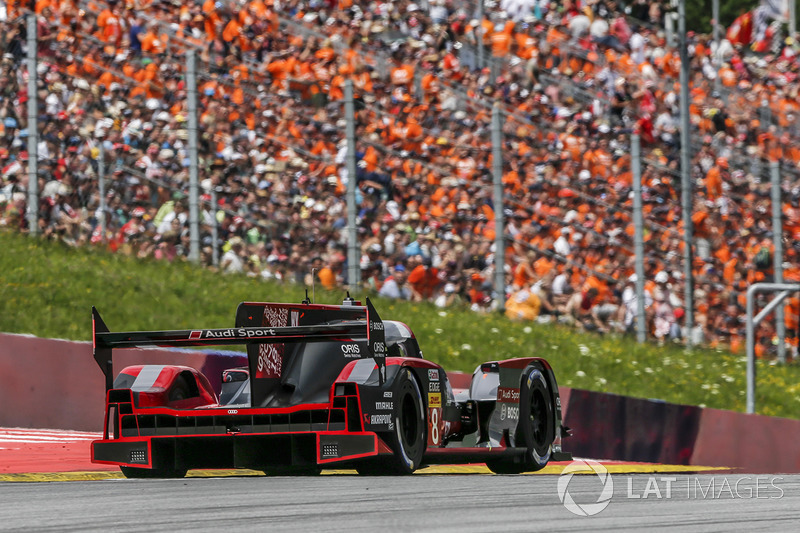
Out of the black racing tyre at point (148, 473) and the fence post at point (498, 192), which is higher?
the fence post at point (498, 192)

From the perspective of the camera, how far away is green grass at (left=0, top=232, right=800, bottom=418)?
12.5 metres

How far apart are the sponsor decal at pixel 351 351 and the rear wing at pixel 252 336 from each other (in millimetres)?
144

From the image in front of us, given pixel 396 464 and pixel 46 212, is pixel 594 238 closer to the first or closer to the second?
pixel 46 212

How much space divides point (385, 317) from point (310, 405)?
295 inches

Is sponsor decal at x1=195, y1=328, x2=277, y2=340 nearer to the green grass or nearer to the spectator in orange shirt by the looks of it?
the green grass

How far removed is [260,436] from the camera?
670cm

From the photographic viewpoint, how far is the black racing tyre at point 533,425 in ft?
26.1

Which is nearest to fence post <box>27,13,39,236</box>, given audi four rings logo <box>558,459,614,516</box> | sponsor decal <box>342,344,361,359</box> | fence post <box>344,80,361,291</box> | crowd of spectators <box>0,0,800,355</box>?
crowd of spectators <box>0,0,800,355</box>

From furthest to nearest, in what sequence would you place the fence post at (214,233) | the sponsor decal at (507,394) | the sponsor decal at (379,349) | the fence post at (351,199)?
1. the fence post at (351,199)
2. the fence post at (214,233)
3. the sponsor decal at (507,394)
4. the sponsor decal at (379,349)

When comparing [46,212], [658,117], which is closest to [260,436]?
[46,212]

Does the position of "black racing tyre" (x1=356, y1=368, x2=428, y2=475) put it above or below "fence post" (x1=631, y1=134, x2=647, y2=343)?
below

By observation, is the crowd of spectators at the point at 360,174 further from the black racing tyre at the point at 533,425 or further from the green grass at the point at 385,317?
the black racing tyre at the point at 533,425

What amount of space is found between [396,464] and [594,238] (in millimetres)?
9106

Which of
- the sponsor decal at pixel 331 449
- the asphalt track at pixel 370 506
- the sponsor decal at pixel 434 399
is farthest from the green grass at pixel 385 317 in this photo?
the asphalt track at pixel 370 506
